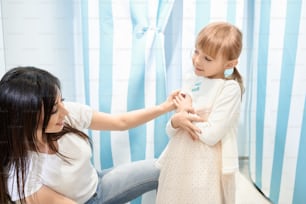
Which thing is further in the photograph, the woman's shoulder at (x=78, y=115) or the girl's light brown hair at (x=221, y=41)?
the woman's shoulder at (x=78, y=115)

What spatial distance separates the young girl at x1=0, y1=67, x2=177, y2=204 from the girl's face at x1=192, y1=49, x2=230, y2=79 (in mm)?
132

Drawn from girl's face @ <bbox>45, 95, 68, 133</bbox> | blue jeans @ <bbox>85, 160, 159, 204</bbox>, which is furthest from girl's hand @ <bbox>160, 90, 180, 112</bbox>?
girl's face @ <bbox>45, 95, 68, 133</bbox>

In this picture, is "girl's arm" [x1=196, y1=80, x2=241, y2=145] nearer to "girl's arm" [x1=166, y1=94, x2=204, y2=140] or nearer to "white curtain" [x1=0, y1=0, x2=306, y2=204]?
"girl's arm" [x1=166, y1=94, x2=204, y2=140]

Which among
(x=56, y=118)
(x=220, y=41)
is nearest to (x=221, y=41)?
(x=220, y=41)

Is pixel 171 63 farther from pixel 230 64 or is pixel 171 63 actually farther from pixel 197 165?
pixel 197 165

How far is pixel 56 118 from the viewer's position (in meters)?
0.91

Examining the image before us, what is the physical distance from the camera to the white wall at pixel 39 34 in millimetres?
1282

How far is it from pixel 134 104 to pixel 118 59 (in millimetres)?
Result: 186

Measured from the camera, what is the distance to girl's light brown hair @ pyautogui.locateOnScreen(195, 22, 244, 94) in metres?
0.97

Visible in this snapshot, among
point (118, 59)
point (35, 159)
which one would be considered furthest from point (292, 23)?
point (35, 159)

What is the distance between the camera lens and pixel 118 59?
4.40 ft

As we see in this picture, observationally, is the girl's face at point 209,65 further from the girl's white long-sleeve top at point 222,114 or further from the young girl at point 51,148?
the young girl at point 51,148

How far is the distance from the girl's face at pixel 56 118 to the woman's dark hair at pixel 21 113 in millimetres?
13

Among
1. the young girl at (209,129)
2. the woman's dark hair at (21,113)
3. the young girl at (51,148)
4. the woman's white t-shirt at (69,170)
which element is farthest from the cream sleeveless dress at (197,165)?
the woman's dark hair at (21,113)
